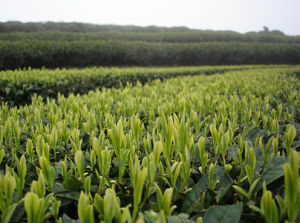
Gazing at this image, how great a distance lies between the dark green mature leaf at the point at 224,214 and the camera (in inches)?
26.2

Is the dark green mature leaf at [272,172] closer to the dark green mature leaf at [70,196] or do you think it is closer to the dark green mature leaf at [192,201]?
the dark green mature leaf at [192,201]

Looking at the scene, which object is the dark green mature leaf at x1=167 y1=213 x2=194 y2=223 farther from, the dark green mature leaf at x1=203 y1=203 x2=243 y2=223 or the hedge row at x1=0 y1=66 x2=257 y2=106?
the hedge row at x1=0 y1=66 x2=257 y2=106

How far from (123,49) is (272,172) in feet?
54.5

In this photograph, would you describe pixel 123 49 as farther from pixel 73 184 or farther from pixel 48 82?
pixel 73 184

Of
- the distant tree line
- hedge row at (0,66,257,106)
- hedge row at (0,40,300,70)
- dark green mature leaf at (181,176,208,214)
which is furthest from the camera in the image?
the distant tree line

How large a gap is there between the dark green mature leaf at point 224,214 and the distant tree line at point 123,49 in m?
12.9

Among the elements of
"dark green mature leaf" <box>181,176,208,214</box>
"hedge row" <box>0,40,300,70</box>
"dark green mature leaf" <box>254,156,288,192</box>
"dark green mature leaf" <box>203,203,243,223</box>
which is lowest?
"dark green mature leaf" <box>181,176,208,214</box>

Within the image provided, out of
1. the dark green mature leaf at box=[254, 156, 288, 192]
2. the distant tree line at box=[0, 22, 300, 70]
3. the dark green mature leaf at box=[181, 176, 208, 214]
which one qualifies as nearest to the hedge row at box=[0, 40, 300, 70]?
the distant tree line at box=[0, 22, 300, 70]

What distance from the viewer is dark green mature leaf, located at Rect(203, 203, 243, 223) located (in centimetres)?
67

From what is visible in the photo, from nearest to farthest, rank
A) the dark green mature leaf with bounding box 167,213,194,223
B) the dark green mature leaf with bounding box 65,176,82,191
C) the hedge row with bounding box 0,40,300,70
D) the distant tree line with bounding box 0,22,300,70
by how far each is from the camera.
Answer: the dark green mature leaf with bounding box 167,213,194,223 → the dark green mature leaf with bounding box 65,176,82,191 → the hedge row with bounding box 0,40,300,70 → the distant tree line with bounding box 0,22,300,70

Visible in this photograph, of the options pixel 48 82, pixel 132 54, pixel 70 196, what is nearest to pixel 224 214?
pixel 70 196

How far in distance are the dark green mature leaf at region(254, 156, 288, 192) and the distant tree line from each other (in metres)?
12.9

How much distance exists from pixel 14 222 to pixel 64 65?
566 inches

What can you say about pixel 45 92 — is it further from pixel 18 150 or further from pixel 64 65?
pixel 64 65
